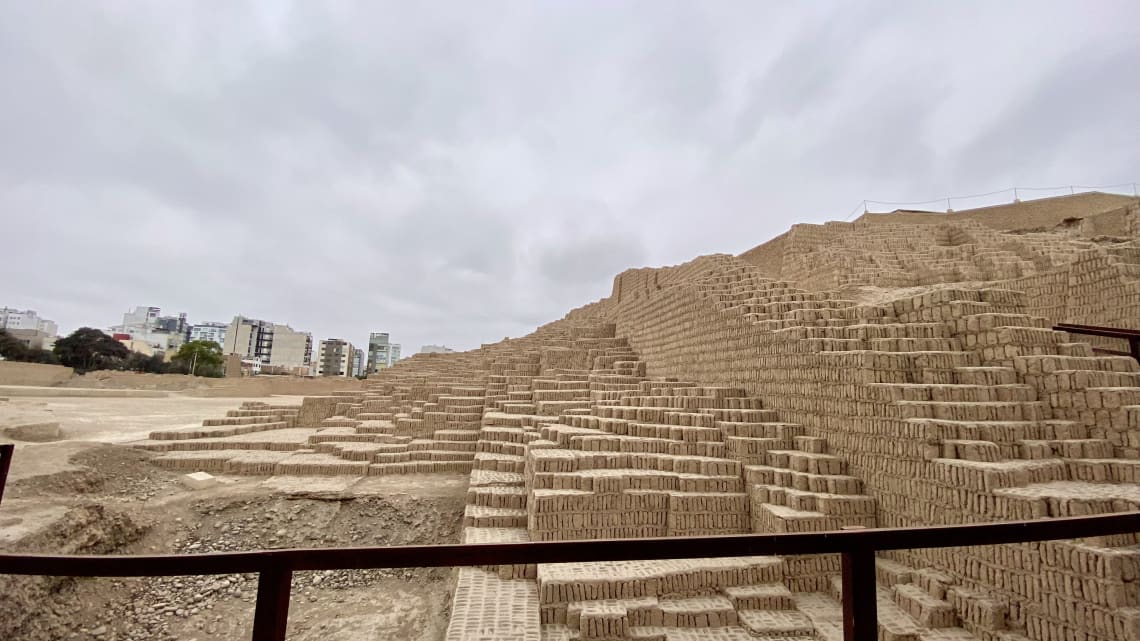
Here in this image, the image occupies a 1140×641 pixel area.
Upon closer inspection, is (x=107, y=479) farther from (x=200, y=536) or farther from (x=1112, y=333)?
(x=1112, y=333)

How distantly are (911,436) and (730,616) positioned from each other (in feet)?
8.13

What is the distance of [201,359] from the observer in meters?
41.2

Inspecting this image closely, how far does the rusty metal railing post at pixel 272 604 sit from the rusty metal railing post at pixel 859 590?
1.42 meters

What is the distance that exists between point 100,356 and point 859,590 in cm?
5212

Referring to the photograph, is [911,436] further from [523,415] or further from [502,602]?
[523,415]

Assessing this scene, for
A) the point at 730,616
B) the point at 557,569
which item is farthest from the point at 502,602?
the point at 730,616

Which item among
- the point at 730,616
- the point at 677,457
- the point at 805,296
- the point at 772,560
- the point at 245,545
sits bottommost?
the point at 245,545

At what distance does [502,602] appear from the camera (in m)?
4.66

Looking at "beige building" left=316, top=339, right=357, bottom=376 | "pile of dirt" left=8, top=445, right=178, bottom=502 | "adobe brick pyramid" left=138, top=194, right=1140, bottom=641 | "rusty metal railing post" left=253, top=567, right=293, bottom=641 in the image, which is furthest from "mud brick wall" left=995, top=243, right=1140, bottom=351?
"beige building" left=316, top=339, right=357, bottom=376

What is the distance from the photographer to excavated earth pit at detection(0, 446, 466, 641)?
5.36 metres

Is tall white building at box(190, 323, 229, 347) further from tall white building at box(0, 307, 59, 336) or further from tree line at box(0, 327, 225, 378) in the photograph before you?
tree line at box(0, 327, 225, 378)

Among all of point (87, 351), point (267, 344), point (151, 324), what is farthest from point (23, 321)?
point (87, 351)

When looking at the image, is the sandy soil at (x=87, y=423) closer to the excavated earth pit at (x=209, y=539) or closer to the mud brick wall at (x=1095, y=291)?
the excavated earth pit at (x=209, y=539)

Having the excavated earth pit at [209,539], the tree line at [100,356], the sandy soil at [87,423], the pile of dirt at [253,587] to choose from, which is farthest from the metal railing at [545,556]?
the tree line at [100,356]
